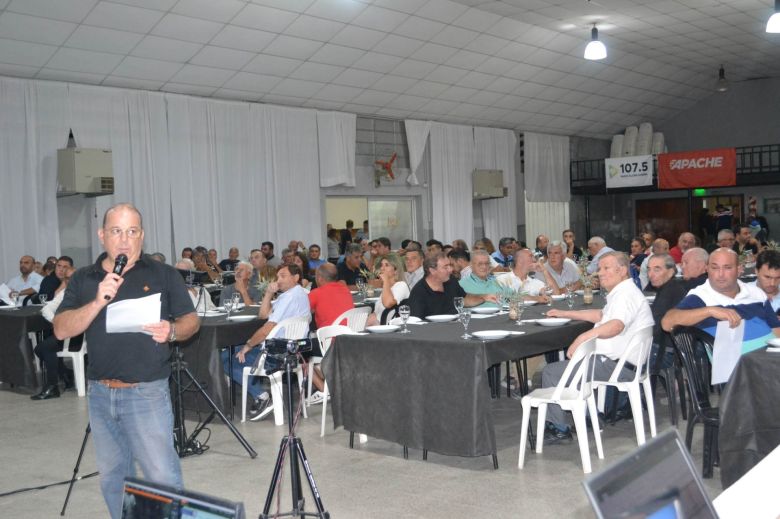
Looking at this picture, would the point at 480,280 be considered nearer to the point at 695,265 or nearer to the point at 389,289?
the point at 389,289

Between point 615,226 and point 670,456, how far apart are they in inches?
848

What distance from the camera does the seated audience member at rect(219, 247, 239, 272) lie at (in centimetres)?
1262

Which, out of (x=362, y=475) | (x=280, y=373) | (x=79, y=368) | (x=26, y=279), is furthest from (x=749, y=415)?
(x=26, y=279)

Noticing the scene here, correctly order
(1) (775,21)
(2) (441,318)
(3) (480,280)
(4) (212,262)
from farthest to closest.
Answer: (4) (212,262) → (1) (775,21) → (3) (480,280) → (2) (441,318)

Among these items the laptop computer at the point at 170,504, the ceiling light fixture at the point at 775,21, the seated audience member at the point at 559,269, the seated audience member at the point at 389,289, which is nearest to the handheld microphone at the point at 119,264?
the laptop computer at the point at 170,504

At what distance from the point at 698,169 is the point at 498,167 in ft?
13.4

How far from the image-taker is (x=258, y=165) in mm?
13648

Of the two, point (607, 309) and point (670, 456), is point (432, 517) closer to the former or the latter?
point (607, 309)

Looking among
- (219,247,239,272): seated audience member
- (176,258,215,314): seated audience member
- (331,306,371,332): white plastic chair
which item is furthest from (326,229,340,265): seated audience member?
(331,306,371,332): white plastic chair

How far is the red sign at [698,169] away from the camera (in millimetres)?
17109

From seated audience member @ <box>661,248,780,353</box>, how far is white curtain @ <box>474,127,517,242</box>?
13.5 metres

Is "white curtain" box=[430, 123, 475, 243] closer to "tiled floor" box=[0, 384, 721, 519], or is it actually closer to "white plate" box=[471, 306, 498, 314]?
"white plate" box=[471, 306, 498, 314]

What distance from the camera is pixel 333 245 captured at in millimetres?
15359

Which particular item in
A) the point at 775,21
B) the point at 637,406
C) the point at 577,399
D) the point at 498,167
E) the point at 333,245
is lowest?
the point at 637,406
